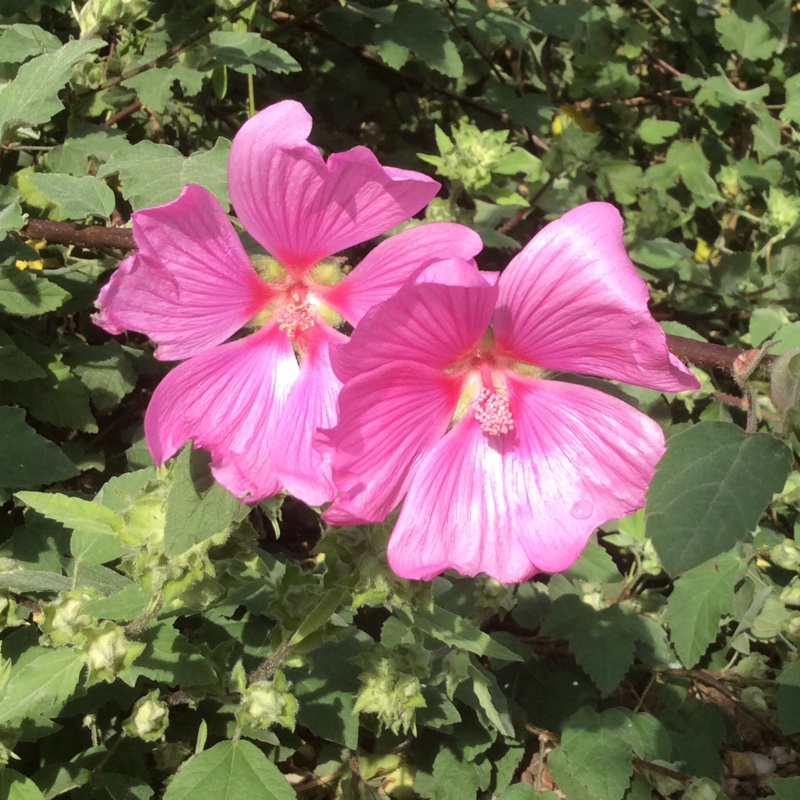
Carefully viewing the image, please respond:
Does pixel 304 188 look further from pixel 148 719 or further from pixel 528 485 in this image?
pixel 148 719

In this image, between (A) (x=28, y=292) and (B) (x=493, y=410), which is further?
(A) (x=28, y=292)

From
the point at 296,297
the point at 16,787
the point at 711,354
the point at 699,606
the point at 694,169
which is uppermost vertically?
the point at 711,354

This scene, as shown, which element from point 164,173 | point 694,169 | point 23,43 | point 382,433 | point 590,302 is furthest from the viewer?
point 694,169

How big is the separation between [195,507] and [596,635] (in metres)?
1.53

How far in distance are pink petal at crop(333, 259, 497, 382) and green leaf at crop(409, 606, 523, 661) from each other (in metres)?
0.53

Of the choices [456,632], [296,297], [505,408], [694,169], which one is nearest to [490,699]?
[456,632]

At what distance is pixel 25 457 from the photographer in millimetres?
1823

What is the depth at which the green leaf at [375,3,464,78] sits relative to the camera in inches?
106

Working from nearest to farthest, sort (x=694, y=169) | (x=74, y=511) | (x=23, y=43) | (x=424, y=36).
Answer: (x=74, y=511)
(x=23, y=43)
(x=424, y=36)
(x=694, y=169)

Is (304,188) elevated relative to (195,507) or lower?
elevated

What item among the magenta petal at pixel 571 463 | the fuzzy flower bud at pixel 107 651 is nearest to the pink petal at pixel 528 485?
the magenta petal at pixel 571 463

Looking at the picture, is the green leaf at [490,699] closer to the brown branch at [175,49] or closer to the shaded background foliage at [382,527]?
the shaded background foliage at [382,527]

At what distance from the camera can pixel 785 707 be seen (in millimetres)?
2291

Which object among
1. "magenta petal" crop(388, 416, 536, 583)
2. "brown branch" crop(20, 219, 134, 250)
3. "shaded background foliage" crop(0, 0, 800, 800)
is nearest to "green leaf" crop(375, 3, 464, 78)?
"shaded background foliage" crop(0, 0, 800, 800)
